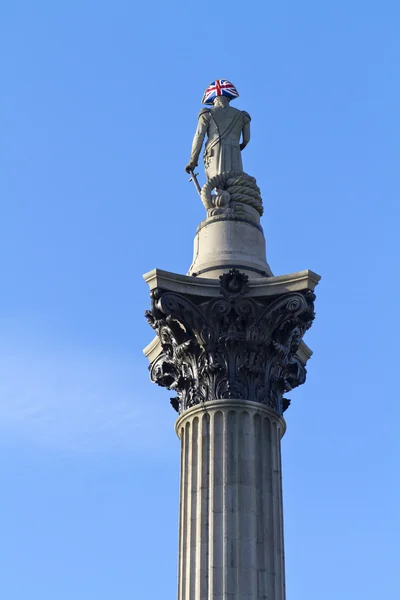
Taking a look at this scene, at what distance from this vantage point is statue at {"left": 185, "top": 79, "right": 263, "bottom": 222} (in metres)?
33.8

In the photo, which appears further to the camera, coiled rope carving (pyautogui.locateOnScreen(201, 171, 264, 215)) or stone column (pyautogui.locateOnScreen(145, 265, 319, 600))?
coiled rope carving (pyautogui.locateOnScreen(201, 171, 264, 215))

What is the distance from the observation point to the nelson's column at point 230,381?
2827 centimetres

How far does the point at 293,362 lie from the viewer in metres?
32.0

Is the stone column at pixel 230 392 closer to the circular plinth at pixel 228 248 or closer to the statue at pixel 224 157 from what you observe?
the circular plinth at pixel 228 248

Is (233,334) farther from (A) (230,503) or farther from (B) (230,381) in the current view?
(A) (230,503)

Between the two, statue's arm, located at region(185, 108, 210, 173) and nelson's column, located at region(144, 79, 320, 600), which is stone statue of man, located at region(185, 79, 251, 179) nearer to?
statue's arm, located at region(185, 108, 210, 173)

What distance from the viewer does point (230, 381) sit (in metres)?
30.3

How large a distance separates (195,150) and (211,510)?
10566 millimetres

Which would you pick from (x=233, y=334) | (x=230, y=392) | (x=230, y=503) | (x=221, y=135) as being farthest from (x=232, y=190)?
(x=230, y=503)

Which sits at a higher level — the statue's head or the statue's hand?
the statue's head

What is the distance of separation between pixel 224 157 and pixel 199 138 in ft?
3.04

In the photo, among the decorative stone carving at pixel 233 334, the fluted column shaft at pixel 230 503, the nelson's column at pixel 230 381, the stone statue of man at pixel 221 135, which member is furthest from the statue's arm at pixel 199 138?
the fluted column shaft at pixel 230 503

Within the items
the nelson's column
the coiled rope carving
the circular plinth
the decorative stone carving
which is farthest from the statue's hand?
the decorative stone carving

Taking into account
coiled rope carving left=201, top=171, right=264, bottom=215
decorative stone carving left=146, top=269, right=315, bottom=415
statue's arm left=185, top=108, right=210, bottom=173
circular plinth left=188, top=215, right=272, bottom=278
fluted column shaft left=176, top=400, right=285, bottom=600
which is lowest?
fluted column shaft left=176, top=400, right=285, bottom=600
